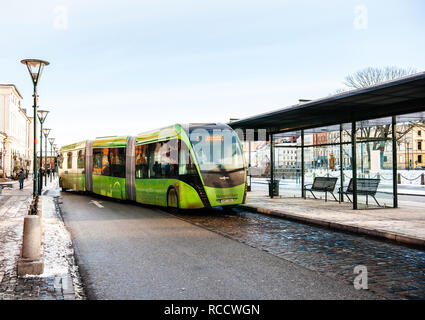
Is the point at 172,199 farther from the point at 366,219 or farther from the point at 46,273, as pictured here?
the point at 46,273

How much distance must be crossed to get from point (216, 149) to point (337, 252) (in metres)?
6.48

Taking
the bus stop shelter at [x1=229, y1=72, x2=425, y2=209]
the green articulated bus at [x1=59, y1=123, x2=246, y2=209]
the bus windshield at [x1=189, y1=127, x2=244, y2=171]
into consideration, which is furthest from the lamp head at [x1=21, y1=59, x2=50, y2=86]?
the bus stop shelter at [x1=229, y1=72, x2=425, y2=209]

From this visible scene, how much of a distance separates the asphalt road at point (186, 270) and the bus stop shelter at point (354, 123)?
5.10 meters

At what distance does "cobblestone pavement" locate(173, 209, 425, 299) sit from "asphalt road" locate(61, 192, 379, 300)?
36 cm

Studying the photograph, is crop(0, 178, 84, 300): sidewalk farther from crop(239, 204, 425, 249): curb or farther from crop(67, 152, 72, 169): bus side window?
crop(67, 152, 72, 169): bus side window

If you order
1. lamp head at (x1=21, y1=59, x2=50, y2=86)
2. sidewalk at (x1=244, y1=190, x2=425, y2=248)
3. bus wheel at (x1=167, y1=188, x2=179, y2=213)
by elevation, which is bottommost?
sidewalk at (x1=244, y1=190, x2=425, y2=248)

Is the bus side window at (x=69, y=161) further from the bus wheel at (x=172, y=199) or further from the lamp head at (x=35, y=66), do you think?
the bus wheel at (x=172, y=199)

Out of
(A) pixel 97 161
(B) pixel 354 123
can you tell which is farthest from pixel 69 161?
(B) pixel 354 123

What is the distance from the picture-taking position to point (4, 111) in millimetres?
73375

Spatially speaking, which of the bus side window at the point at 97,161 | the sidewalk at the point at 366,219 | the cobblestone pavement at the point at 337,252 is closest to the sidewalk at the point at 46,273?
the cobblestone pavement at the point at 337,252

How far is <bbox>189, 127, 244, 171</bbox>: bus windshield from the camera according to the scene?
13008 mm

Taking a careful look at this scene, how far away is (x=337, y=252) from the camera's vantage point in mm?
7453

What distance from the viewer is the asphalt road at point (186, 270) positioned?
5012 mm

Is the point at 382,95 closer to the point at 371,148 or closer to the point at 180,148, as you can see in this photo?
the point at 371,148
